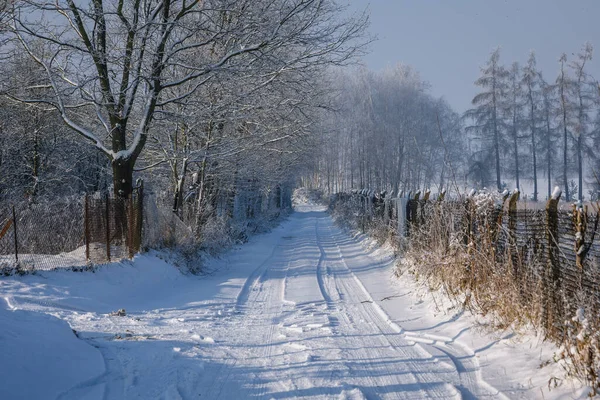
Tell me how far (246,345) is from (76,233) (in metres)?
8.35

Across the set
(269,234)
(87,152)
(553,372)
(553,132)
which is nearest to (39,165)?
(87,152)

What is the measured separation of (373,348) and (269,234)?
2107cm

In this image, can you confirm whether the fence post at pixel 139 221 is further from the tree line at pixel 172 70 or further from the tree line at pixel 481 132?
the tree line at pixel 481 132

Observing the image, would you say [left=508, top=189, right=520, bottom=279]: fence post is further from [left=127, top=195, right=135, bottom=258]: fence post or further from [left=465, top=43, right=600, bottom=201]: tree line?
[left=465, top=43, right=600, bottom=201]: tree line

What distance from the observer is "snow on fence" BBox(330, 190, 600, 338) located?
189 inches

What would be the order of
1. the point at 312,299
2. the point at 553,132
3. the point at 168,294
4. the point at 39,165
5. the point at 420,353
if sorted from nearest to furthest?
the point at 420,353
the point at 312,299
the point at 168,294
the point at 39,165
the point at 553,132

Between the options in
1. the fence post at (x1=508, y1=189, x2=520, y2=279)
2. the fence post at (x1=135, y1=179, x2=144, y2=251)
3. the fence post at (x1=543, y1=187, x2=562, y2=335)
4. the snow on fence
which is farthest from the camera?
the fence post at (x1=135, y1=179, x2=144, y2=251)

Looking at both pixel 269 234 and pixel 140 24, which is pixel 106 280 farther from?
pixel 269 234

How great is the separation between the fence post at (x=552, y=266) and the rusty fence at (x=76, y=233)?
8370 millimetres

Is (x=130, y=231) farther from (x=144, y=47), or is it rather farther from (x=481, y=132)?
(x=481, y=132)

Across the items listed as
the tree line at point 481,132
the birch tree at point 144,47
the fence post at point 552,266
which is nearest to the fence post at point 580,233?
the fence post at point 552,266

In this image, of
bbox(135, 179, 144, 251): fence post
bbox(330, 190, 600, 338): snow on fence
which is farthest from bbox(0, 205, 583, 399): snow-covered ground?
bbox(135, 179, 144, 251): fence post

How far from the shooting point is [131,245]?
38.1ft

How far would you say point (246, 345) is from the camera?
19.6 feet
